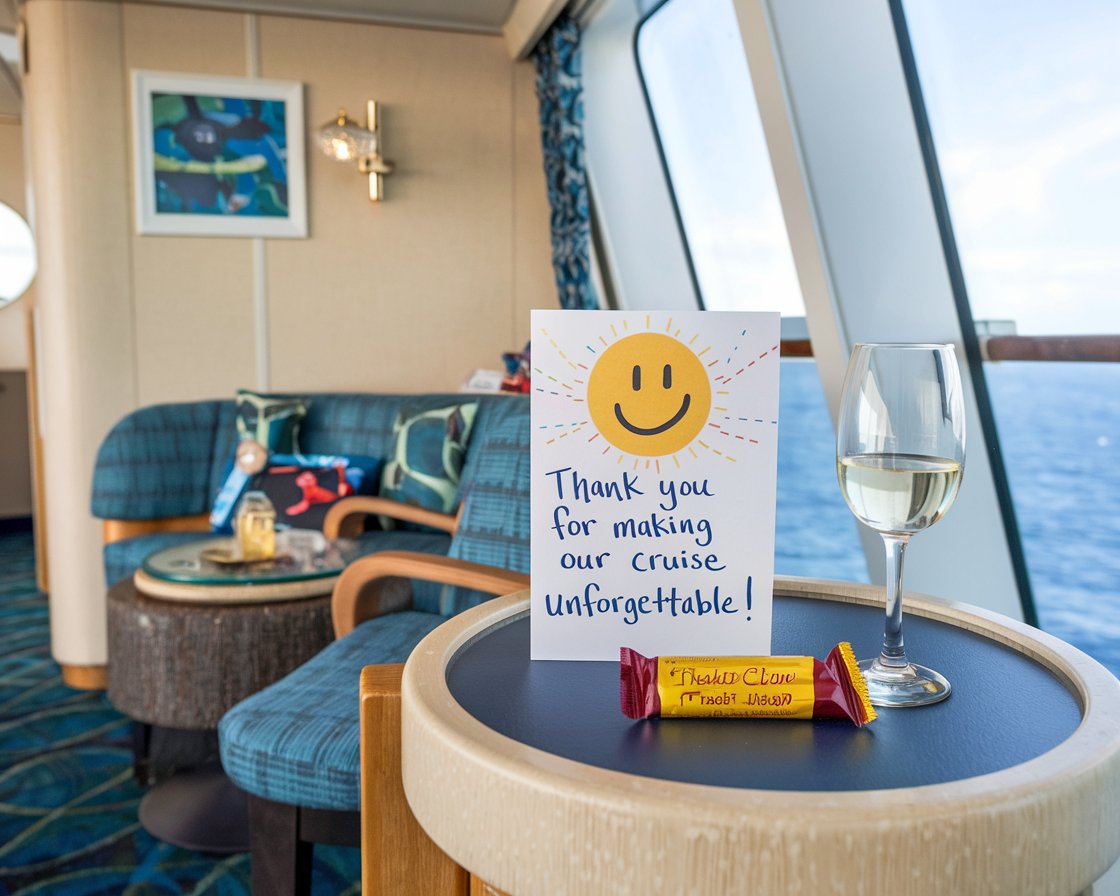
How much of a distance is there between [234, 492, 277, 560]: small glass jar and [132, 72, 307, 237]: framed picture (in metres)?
1.91

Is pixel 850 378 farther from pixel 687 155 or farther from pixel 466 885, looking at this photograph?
pixel 687 155

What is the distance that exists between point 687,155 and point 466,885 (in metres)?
3.86

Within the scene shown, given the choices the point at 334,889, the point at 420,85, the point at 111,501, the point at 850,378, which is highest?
the point at 420,85

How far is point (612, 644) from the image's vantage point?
0.86 meters

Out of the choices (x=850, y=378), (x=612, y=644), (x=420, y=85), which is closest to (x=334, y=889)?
(x=612, y=644)

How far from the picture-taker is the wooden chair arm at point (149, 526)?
3781mm

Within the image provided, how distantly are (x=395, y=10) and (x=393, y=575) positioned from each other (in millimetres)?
3017

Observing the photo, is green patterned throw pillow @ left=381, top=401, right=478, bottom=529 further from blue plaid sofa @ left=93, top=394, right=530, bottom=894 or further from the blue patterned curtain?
the blue patterned curtain

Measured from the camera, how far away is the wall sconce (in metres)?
3.96

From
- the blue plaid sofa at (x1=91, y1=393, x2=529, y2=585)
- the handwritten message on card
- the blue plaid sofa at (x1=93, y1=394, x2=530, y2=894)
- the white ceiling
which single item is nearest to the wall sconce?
the white ceiling

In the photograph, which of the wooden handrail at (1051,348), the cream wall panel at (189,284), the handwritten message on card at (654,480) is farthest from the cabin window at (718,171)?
the handwritten message on card at (654,480)

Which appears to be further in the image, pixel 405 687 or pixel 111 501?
pixel 111 501

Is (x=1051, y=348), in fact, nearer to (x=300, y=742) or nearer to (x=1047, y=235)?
(x=1047, y=235)

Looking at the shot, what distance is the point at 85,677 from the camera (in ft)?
12.3
